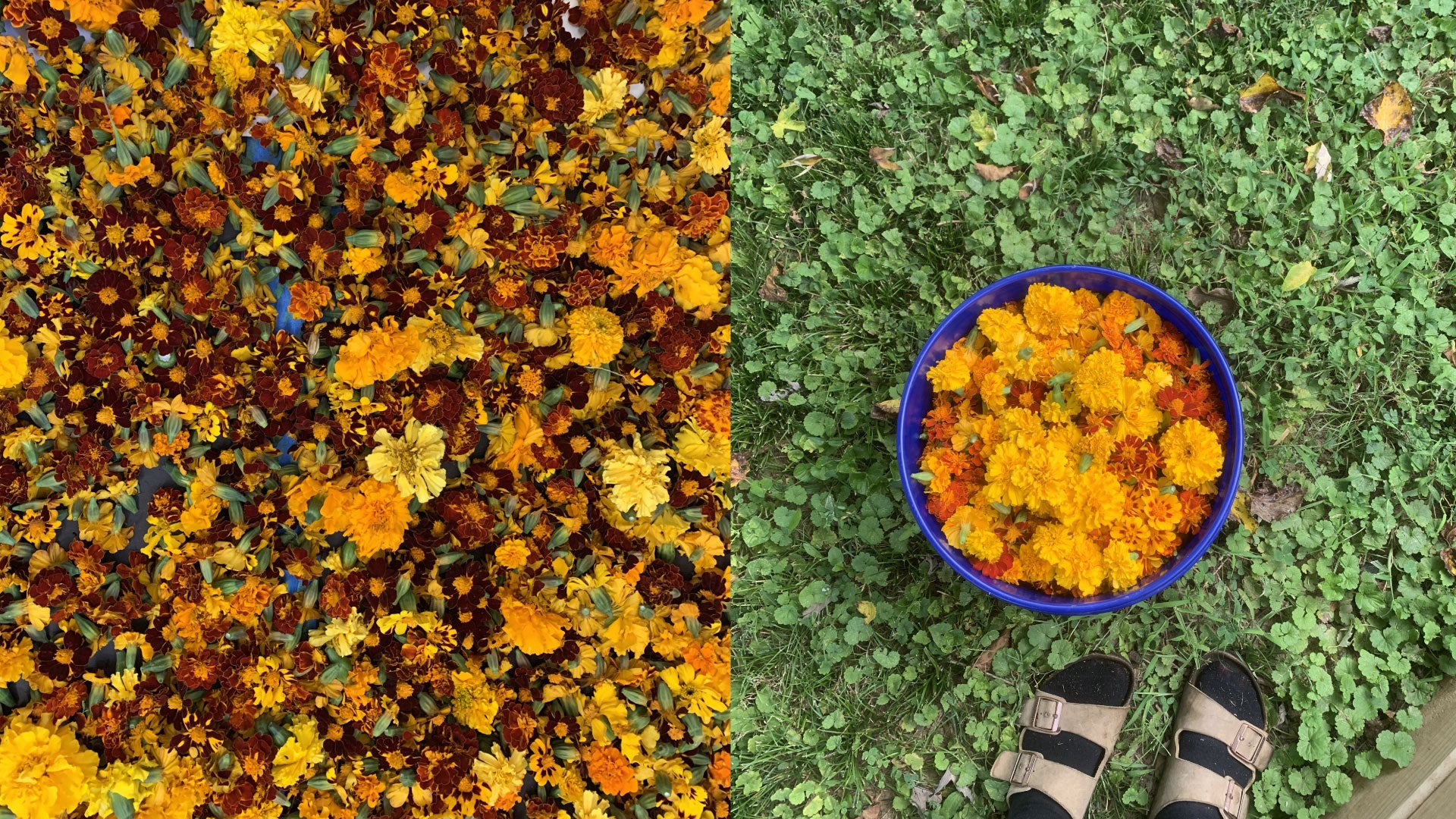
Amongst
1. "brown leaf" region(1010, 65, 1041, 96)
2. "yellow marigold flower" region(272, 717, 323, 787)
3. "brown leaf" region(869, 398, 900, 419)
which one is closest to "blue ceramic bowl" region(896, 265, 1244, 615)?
"brown leaf" region(869, 398, 900, 419)

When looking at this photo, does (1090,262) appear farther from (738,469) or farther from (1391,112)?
(738,469)

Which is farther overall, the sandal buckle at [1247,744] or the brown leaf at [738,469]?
the brown leaf at [738,469]

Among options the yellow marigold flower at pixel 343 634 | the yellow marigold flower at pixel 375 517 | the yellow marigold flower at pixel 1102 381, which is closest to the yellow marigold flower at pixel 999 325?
the yellow marigold flower at pixel 1102 381

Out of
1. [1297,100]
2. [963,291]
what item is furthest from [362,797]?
[1297,100]

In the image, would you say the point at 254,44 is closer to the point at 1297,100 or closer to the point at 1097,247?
the point at 1097,247

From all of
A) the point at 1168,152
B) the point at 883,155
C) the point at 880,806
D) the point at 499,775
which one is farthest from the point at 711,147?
the point at 880,806

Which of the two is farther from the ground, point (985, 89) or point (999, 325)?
point (985, 89)

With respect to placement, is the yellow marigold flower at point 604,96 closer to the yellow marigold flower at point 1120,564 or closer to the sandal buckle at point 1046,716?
the yellow marigold flower at point 1120,564
